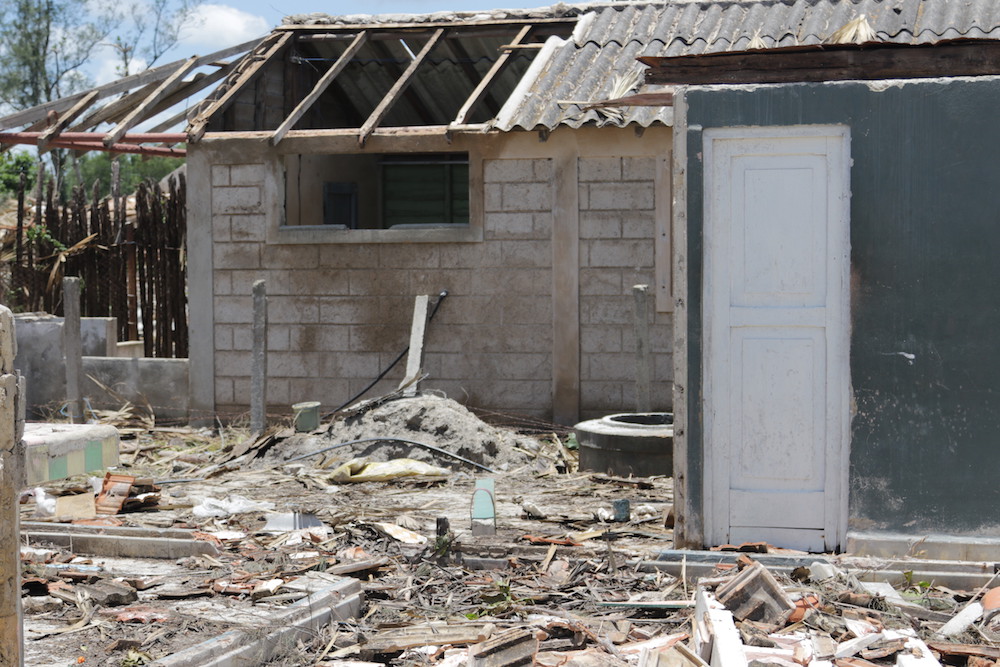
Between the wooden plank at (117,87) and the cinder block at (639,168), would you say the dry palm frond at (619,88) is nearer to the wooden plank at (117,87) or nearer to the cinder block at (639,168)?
the cinder block at (639,168)

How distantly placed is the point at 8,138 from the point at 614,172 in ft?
23.3

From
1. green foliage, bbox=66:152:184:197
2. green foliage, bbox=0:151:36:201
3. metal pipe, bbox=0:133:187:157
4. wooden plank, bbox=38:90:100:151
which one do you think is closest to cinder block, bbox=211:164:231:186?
metal pipe, bbox=0:133:187:157

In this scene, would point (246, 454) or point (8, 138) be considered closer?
point (246, 454)

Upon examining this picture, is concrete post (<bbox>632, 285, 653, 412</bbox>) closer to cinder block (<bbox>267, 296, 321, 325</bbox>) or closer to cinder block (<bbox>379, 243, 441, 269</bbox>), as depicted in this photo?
cinder block (<bbox>379, 243, 441, 269</bbox>)

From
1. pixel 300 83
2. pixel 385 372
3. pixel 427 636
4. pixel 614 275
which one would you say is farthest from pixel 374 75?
pixel 427 636

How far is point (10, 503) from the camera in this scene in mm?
4031

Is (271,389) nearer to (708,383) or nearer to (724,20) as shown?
(724,20)

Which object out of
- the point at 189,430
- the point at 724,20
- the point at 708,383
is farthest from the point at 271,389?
the point at 708,383

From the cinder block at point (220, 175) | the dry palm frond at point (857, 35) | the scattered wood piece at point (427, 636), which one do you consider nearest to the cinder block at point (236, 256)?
the cinder block at point (220, 175)

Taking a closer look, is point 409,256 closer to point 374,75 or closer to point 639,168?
point 639,168

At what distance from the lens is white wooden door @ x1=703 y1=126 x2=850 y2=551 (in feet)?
21.1

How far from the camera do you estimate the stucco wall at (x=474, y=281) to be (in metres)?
12.0

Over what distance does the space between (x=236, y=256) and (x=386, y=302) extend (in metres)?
1.81

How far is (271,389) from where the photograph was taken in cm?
1284
